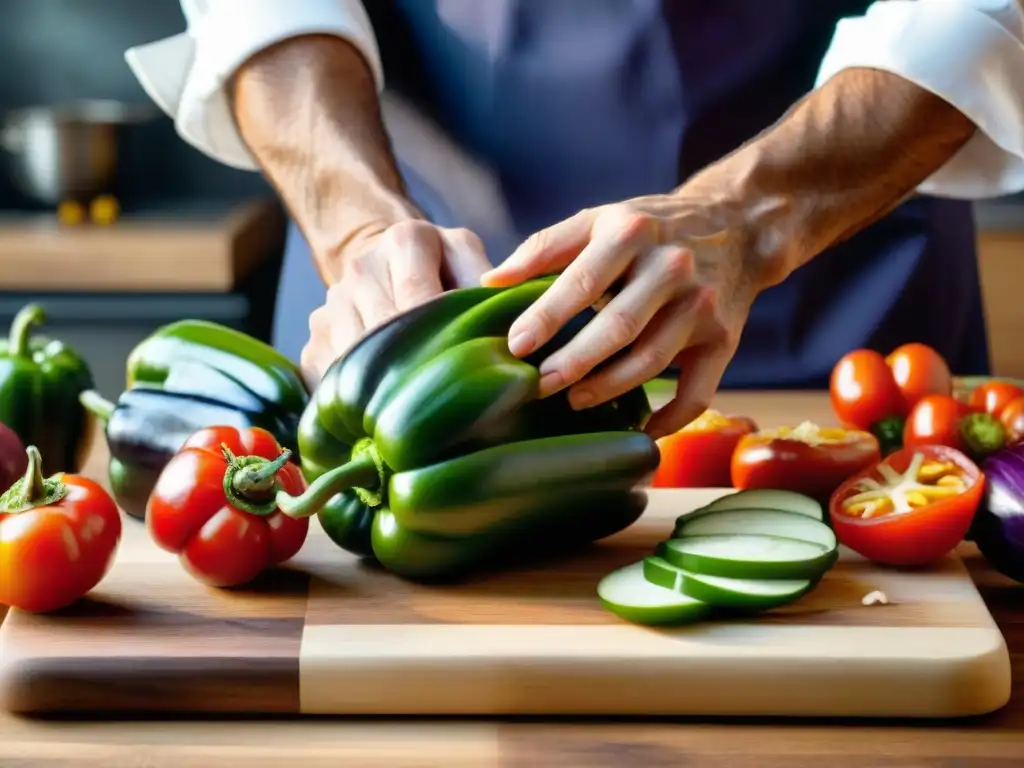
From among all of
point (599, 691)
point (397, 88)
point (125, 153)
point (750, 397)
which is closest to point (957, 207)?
point (750, 397)

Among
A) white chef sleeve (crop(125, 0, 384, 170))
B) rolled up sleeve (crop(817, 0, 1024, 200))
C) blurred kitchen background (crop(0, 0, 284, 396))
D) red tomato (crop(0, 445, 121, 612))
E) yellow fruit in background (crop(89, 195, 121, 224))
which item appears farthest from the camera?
yellow fruit in background (crop(89, 195, 121, 224))

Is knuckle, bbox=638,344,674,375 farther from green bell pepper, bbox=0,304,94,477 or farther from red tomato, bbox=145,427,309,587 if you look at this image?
green bell pepper, bbox=0,304,94,477

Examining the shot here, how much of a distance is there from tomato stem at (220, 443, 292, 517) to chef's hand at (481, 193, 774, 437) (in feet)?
0.73

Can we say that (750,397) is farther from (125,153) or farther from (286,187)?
(125,153)

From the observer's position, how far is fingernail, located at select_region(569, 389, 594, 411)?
1142 mm

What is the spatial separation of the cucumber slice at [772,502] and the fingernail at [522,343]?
0.21 m

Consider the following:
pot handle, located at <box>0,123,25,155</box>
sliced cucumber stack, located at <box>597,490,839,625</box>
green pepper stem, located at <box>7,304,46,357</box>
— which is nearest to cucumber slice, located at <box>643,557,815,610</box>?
sliced cucumber stack, located at <box>597,490,839,625</box>

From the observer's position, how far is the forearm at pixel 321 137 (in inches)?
61.9

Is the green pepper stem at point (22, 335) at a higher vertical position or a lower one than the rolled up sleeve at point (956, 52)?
lower

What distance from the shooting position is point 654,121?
179 cm

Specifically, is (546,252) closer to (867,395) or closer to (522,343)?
(522,343)

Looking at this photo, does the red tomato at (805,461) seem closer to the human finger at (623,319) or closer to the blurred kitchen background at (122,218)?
the human finger at (623,319)

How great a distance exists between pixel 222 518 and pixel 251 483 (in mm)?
35

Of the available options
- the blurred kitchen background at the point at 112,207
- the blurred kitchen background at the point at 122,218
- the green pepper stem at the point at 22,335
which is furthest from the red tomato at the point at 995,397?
the blurred kitchen background at the point at 112,207
